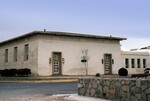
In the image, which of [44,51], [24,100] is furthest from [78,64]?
[24,100]

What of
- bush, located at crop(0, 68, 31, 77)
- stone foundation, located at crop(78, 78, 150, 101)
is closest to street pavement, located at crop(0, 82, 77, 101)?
stone foundation, located at crop(78, 78, 150, 101)

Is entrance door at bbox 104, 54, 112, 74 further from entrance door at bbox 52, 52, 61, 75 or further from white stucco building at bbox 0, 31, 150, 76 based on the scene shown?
entrance door at bbox 52, 52, 61, 75

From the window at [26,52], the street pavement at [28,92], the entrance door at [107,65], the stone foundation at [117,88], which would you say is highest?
the window at [26,52]

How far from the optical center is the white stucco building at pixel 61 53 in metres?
32.0

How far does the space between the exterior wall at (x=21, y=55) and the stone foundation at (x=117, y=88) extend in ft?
63.1

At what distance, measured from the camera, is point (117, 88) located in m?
11.1

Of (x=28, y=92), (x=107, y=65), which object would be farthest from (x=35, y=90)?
(x=107, y=65)

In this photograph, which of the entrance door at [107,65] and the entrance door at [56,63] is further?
the entrance door at [107,65]

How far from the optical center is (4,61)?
132 feet

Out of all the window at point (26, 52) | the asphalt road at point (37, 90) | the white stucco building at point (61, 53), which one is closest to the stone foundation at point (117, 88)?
the asphalt road at point (37, 90)

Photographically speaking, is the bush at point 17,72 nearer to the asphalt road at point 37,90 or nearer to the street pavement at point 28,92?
the asphalt road at point 37,90

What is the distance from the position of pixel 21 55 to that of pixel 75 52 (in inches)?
251

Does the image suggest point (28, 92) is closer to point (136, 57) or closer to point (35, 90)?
point (35, 90)

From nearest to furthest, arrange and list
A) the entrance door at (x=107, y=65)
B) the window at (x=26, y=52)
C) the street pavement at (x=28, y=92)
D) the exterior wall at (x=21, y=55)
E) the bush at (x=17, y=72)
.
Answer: the street pavement at (x=28, y=92), the bush at (x=17, y=72), the exterior wall at (x=21, y=55), the window at (x=26, y=52), the entrance door at (x=107, y=65)
